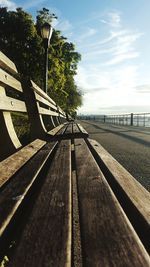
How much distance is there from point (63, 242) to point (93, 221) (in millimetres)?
161

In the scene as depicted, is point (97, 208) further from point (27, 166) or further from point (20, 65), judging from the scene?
point (20, 65)

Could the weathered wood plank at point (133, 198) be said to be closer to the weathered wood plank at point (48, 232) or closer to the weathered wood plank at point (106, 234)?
the weathered wood plank at point (106, 234)

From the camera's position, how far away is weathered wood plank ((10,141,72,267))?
70 cm

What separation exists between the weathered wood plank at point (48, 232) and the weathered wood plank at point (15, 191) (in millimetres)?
70

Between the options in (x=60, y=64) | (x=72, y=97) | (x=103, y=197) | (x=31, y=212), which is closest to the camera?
(x=31, y=212)

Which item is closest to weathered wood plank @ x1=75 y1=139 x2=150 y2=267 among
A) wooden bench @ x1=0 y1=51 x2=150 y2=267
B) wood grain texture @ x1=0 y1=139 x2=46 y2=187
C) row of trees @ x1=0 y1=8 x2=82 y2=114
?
wooden bench @ x1=0 y1=51 x2=150 y2=267

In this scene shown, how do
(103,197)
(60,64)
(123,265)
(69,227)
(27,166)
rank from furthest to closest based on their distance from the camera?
(60,64), (27,166), (103,197), (69,227), (123,265)

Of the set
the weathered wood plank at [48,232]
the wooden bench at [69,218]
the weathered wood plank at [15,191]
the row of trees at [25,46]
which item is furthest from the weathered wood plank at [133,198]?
the row of trees at [25,46]

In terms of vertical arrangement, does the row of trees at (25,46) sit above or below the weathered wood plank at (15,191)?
above

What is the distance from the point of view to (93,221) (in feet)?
2.95

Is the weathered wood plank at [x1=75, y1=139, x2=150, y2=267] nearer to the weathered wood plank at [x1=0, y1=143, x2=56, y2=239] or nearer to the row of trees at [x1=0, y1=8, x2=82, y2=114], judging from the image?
the weathered wood plank at [x1=0, y1=143, x2=56, y2=239]

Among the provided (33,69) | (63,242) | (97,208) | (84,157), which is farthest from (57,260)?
(33,69)

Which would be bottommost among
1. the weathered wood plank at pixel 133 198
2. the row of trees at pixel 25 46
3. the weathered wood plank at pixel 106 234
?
the weathered wood plank at pixel 133 198

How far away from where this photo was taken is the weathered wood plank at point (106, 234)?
27.4 inches
